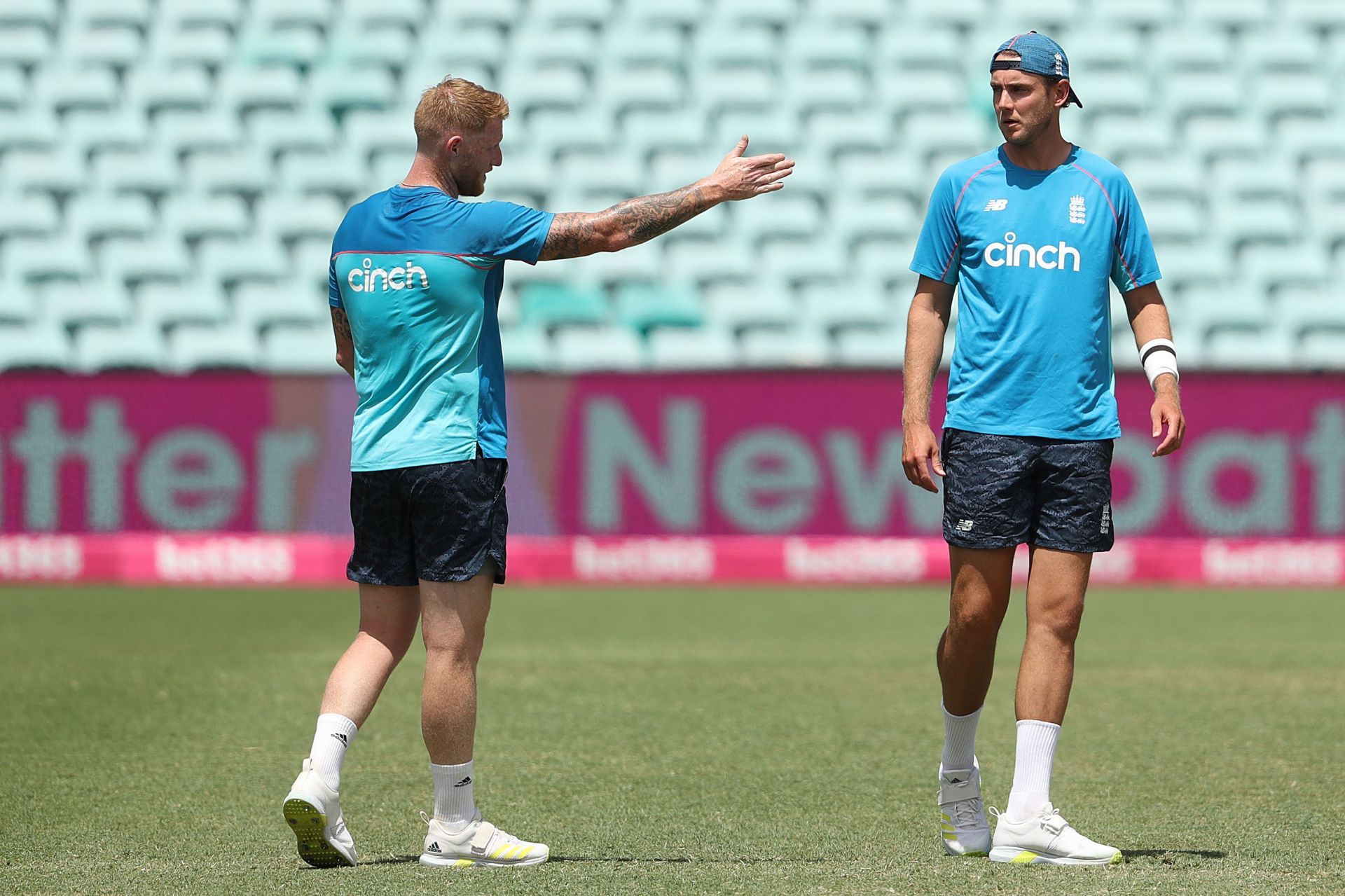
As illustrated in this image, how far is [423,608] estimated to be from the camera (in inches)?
189

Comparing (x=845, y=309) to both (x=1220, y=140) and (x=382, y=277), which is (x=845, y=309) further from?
(x=382, y=277)

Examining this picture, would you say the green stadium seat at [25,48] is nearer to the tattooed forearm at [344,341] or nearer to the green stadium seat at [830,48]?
the green stadium seat at [830,48]

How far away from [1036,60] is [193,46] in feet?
45.2

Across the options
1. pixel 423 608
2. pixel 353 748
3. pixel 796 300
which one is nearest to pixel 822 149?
pixel 796 300

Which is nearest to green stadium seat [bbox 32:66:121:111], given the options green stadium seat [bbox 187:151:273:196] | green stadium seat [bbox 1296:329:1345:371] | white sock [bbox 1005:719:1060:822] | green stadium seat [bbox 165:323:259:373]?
green stadium seat [bbox 187:151:273:196]

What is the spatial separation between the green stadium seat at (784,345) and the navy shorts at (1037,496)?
893 cm

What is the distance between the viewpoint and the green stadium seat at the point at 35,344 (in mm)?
13891

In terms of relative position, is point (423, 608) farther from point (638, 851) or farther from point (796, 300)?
point (796, 300)

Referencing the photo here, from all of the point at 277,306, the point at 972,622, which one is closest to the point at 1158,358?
the point at 972,622

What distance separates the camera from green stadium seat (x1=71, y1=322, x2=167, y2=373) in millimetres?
14016

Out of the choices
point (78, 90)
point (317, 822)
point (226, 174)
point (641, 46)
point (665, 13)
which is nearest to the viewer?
point (317, 822)

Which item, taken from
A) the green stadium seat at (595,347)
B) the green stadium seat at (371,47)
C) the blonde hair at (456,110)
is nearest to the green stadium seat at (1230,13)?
the green stadium seat at (595,347)

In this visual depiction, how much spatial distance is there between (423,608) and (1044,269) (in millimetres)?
1986

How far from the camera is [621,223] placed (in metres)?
4.73
